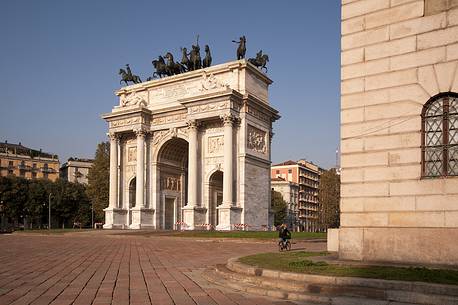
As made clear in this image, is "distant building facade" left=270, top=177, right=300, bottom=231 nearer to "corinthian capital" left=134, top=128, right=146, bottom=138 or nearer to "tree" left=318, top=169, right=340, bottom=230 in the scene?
"tree" left=318, top=169, right=340, bottom=230

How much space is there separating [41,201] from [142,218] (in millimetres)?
41655

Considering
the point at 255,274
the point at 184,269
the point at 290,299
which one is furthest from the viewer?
the point at 184,269

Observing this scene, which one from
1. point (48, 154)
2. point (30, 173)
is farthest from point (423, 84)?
point (48, 154)

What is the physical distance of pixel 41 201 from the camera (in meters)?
85.1

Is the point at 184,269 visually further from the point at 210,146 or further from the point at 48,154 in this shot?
the point at 48,154

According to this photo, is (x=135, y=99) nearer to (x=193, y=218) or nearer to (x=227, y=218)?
(x=193, y=218)

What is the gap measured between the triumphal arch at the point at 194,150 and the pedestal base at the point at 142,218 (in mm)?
108

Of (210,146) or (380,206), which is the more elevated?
(210,146)

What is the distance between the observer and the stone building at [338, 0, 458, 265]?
1219 centimetres

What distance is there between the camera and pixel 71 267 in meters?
14.8

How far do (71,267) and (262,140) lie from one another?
121 feet

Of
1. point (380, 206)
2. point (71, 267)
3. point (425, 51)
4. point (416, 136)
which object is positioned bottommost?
point (71, 267)

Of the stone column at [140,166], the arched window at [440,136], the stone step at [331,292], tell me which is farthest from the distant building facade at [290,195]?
the stone step at [331,292]

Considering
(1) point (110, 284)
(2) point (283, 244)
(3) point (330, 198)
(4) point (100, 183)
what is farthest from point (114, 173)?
(1) point (110, 284)
